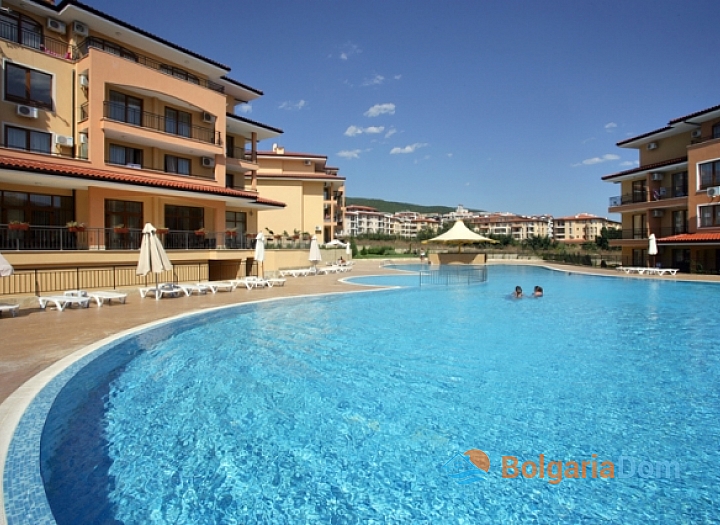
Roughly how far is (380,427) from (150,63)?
2280cm

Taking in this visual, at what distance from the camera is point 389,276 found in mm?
Result: 27328

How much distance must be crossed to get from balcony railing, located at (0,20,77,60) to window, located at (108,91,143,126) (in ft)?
7.22

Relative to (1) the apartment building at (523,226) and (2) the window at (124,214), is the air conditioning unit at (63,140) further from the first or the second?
(1) the apartment building at (523,226)

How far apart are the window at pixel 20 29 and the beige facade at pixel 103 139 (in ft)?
0.13

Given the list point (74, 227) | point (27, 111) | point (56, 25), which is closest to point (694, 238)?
point (74, 227)

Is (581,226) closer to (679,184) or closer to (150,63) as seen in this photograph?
(679,184)

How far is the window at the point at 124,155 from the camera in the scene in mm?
20109

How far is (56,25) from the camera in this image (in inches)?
733

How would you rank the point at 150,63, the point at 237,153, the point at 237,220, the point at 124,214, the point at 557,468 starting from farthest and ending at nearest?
the point at 237,153 < the point at 237,220 < the point at 150,63 < the point at 124,214 < the point at 557,468

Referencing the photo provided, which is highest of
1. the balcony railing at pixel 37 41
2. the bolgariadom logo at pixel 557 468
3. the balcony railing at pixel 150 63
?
the balcony railing at pixel 150 63

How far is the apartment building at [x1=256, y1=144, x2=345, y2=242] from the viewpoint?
133 feet

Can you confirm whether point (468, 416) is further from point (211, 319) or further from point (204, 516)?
point (211, 319)

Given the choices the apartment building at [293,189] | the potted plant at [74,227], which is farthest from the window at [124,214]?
the apartment building at [293,189]

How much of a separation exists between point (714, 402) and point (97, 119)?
2153 centimetres
